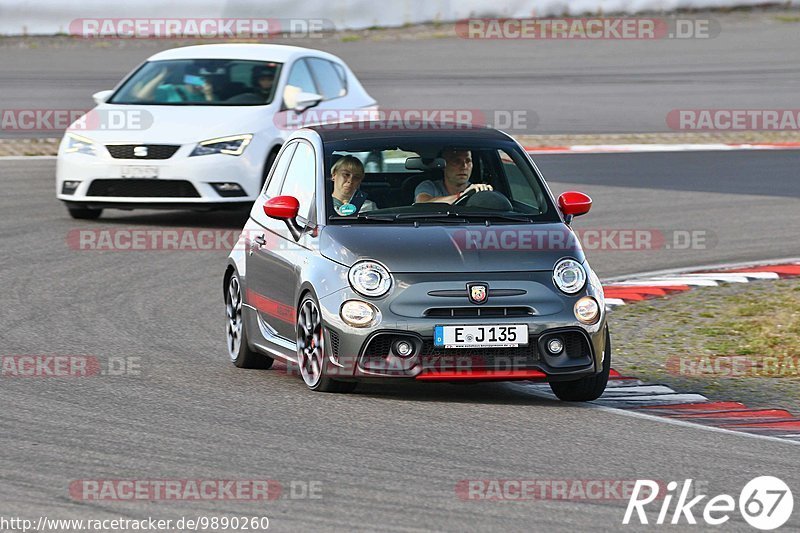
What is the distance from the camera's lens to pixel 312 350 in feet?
27.5

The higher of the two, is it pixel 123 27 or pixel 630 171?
pixel 123 27

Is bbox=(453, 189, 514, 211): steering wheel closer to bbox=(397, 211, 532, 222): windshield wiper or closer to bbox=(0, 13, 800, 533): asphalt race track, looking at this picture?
bbox=(397, 211, 532, 222): windshield wiper

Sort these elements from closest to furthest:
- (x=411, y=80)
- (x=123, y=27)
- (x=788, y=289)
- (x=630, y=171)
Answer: (x=788, y=289), (x=630, y=171), (x=411, y=80), (x=123, y=27)

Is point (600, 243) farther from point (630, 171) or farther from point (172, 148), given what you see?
point (630, 171)

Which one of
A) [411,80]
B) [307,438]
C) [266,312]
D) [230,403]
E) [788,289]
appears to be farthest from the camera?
[411,80]

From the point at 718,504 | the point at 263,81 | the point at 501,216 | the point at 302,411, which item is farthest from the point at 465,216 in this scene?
the point at 263,81

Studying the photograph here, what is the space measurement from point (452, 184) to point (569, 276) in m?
1.13

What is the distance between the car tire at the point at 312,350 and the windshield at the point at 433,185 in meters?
0.53

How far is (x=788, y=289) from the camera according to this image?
487 inches

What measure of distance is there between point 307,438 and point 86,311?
442cm

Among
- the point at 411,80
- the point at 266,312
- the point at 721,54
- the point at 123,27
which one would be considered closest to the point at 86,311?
the point at 266,312

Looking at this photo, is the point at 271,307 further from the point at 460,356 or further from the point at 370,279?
the point at 460,356

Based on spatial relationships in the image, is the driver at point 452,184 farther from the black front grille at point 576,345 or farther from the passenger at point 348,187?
the black front grille at point 576,345

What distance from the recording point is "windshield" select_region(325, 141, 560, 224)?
28.5ft
